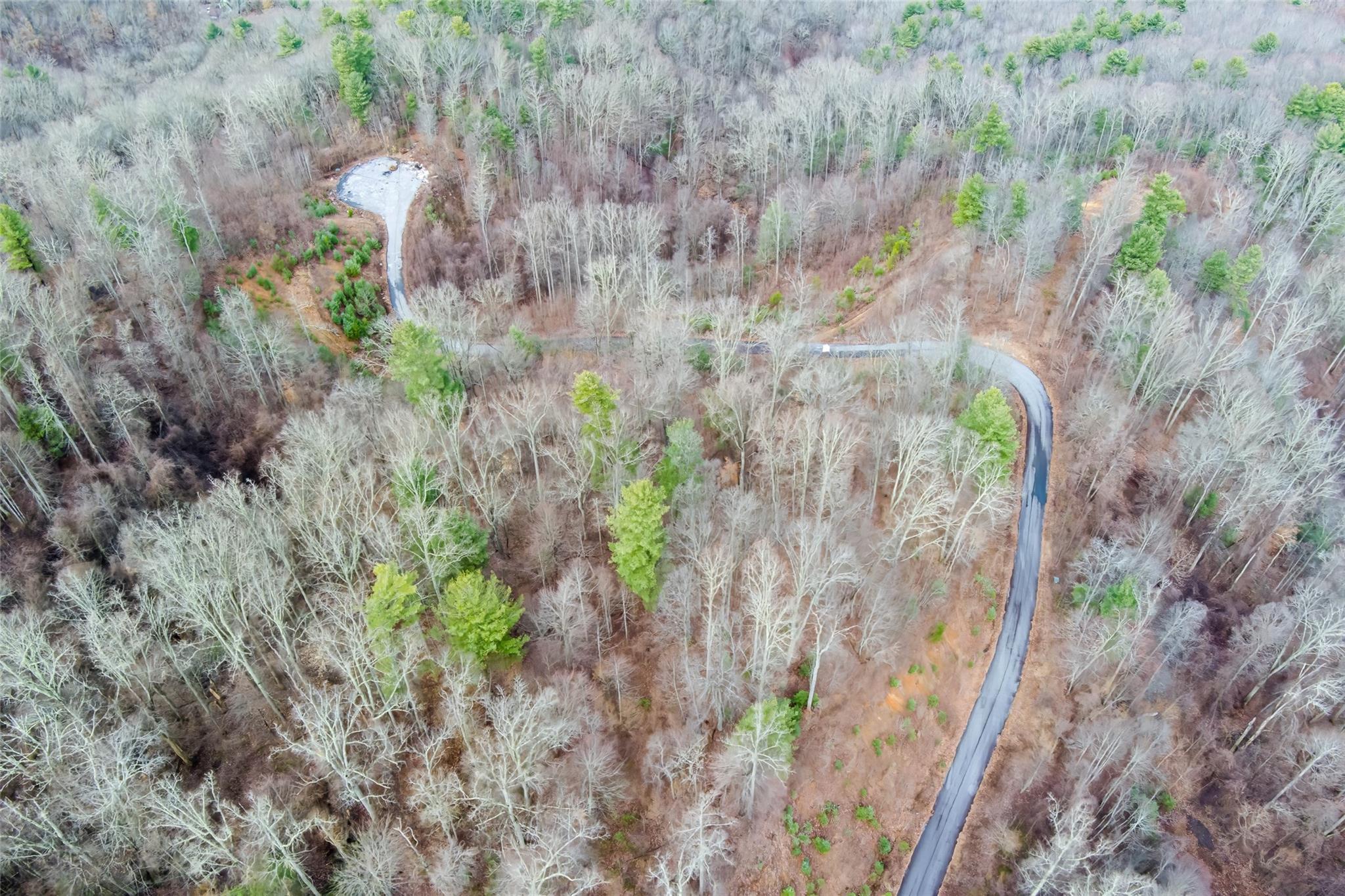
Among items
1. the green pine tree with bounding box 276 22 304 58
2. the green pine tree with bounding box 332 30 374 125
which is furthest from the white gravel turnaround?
the green pine tree with bounding box 276 22 304 58

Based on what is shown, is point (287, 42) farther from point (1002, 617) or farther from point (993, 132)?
point (1002, 617)

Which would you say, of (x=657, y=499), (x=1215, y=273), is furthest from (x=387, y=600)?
(x=1215, y=273)

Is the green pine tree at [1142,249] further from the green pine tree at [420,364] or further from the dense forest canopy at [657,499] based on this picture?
the green pine tree at [420,364]

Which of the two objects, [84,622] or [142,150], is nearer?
[84,622]

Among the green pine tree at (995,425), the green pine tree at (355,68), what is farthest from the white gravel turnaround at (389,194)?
the green pine tree at (995,425)

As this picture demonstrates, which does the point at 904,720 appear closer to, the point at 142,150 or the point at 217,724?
the point at 217,724

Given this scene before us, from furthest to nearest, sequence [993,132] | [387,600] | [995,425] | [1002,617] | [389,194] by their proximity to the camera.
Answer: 1. [389,194]
2. [993,132]
3. [1002,617]
4. [995,425]
5. [387,600]

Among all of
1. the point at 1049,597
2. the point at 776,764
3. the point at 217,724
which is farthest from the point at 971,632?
the point at 217,724
